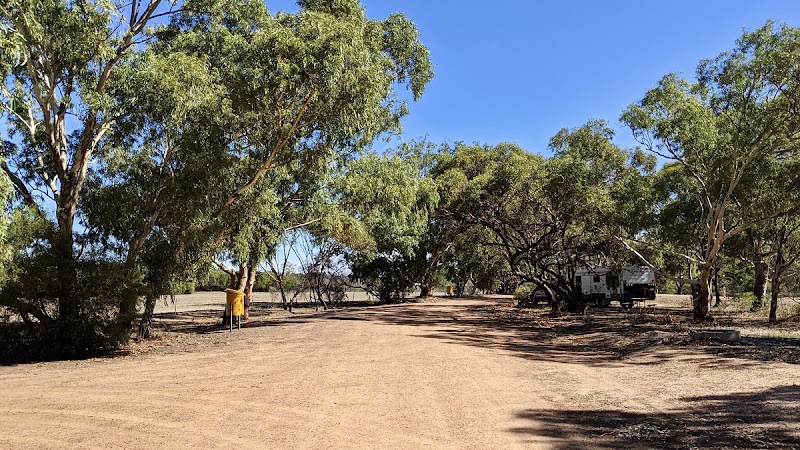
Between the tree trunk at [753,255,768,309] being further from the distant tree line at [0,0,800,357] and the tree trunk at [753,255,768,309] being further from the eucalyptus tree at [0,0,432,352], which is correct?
the eucalyptus tree at [0,0,432,352]

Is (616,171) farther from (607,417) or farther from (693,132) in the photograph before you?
(607,417)

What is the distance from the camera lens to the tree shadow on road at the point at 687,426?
18.5 ft

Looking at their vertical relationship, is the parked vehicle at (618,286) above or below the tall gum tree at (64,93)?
below

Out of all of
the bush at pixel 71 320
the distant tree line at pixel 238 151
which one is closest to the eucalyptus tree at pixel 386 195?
the distant tree line at pixel 238 151

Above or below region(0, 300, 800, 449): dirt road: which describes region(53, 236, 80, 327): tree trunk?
above

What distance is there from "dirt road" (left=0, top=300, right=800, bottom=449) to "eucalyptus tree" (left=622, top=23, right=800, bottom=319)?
743 cm

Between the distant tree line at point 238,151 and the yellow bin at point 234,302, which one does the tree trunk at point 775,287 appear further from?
the yellow bin at point 234,302

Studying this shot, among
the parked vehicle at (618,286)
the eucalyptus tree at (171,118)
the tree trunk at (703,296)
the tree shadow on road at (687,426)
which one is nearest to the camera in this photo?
the tree shadow on road at (687,426)

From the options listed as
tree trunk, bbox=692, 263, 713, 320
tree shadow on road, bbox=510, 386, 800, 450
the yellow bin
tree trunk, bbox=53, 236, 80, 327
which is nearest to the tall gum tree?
tree trunk, bbox=53, 236, 80, 327

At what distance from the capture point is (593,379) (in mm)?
9680

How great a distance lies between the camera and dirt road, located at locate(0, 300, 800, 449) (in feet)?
18.9

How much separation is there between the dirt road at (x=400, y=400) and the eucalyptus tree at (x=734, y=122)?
7.43 m

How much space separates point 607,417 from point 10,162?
54.3 ft

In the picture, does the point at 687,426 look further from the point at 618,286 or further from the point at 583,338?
the point at 618,286
